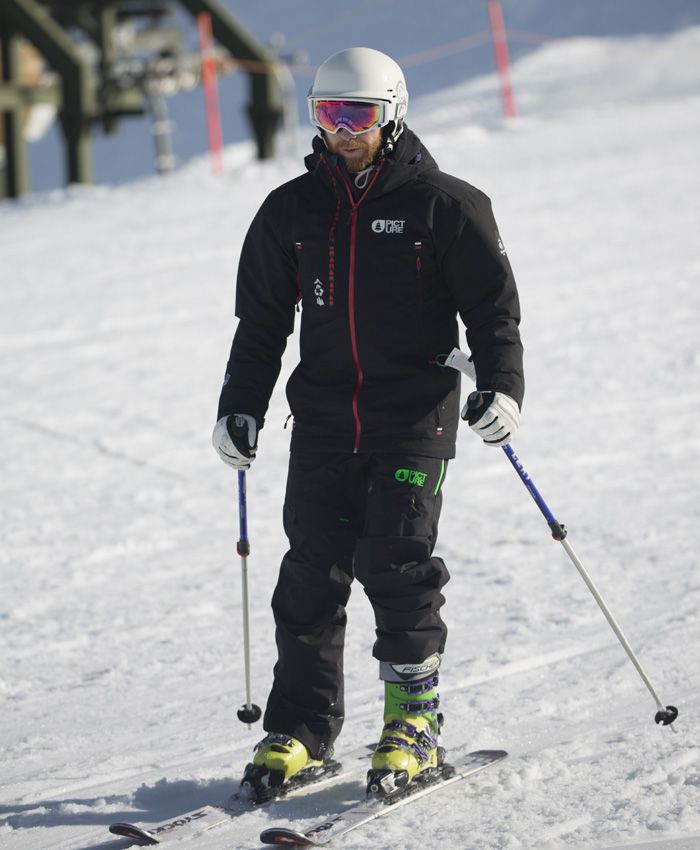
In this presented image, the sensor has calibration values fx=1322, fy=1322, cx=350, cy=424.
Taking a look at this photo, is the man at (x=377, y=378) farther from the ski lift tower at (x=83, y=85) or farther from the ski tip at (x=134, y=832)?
the ski lift tower at (x=83, y=85)

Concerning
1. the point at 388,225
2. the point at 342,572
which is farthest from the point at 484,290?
the point at 342,572

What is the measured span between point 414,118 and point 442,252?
14272mm

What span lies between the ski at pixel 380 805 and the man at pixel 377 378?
0.04 meters

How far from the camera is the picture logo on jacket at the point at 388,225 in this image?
3.32 m

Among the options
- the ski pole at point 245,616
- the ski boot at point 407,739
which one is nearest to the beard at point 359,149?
the ski pole at point 245,616

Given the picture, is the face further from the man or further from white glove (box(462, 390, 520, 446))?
white glove (box(462, 390, 520, 446))

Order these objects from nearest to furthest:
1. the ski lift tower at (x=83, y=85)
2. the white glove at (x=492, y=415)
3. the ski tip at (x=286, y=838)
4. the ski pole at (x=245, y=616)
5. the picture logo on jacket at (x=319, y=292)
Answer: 1. the ski tip at (x=286, y=838)
2. the white glove at (x=492, y=415)
3. the picture logo on jacket at (x=319, y=292)
4. the ski pole at (x=245, y=616)
5. the ski lift tower at (x=83, y=85)

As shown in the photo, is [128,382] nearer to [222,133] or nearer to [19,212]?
[19,212]

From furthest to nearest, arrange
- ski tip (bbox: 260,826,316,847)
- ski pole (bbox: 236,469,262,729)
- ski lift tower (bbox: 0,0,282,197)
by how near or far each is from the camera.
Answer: ski lift tower (bbox: 0,0,282,197), ski pole (bbox: 236,469,262,729), ski tip (bbox: 260,826,316,847)

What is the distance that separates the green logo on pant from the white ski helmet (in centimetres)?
85

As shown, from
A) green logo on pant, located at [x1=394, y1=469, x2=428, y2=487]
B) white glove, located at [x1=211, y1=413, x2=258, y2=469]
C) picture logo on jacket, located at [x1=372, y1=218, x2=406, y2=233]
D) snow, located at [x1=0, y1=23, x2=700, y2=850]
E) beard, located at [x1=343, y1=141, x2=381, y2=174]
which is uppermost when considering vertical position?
beard, located at [x1=343, y1=141, x2=381, y2=174]

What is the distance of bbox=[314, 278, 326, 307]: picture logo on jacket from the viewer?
11.1 feet

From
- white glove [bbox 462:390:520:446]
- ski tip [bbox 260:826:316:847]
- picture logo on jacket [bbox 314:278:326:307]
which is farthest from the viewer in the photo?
picture logo on jacket [bbox 314:278:326:307]

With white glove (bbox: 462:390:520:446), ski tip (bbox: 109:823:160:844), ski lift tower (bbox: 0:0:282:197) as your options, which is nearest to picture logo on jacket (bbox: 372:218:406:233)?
white glove (bbox: 462:390:520:446)
